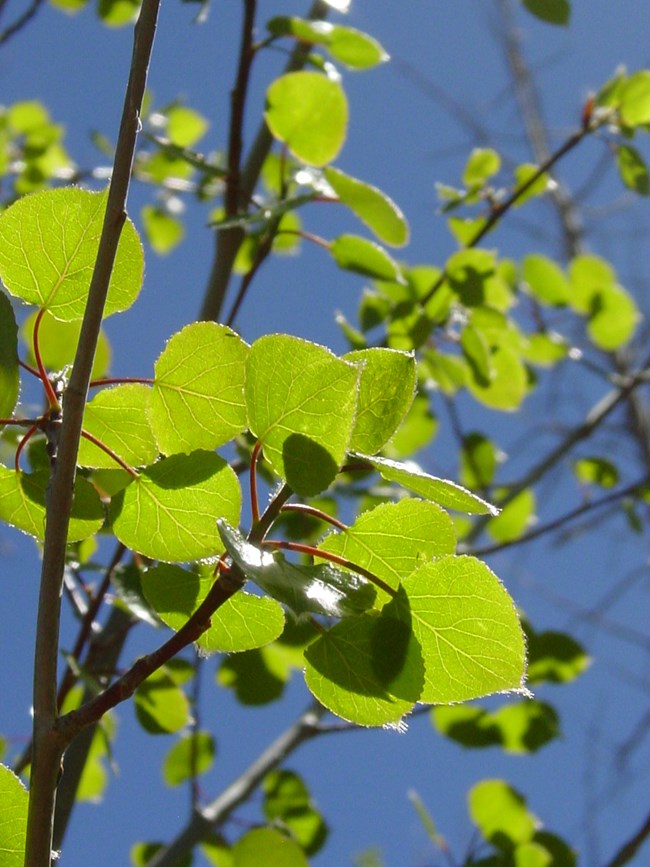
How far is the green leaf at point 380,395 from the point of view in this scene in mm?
372

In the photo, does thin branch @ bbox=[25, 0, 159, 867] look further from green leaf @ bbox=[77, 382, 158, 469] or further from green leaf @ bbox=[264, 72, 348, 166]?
green leaf @ bbox=[264, 72, 348, 166]

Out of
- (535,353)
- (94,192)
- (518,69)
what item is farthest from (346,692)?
(518,69)

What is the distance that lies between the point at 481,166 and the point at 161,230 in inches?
30.8

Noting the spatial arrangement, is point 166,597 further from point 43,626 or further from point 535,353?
point 535,353

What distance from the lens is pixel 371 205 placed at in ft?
2.57

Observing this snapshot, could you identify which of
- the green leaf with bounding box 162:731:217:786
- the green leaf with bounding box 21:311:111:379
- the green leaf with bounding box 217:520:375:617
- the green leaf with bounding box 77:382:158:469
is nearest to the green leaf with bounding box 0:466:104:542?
the green leaf with bounding box 77:382:158:469

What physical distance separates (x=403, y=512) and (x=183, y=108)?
1.44 m

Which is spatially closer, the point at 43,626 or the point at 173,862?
the point at 43,626

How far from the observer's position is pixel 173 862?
0.95 m

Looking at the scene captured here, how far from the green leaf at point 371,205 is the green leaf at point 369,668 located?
47 centimetres

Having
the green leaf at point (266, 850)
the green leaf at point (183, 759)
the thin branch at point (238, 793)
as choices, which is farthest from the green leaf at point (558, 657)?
the green leaf at point (266, 850)

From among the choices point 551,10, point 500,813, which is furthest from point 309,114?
point 500,813

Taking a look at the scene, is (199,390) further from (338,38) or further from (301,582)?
(338,38)

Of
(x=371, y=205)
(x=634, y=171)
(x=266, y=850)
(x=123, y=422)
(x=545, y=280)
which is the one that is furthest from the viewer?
(x=545, y=280)
